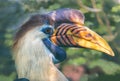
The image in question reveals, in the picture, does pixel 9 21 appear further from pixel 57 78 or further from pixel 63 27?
pixel 57 78

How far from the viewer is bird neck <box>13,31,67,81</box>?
2582mm

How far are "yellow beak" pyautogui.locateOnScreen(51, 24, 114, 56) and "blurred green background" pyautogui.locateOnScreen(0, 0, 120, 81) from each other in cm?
4

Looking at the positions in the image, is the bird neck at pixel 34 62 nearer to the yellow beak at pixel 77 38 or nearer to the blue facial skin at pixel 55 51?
the blue facial skin at pixel 55 51

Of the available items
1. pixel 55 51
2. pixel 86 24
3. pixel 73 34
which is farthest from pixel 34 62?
pixel 86 24

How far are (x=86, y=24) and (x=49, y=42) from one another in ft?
1.16

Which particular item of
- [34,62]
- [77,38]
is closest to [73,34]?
[77,38]

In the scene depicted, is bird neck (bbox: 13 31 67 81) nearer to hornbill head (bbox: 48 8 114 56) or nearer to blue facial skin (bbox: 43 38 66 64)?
blue facial skin (bbox: 43 38 66 64)

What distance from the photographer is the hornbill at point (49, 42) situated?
102 inches

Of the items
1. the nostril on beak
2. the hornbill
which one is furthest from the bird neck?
the nostril on beak

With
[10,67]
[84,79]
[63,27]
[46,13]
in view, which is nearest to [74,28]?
[63,27]

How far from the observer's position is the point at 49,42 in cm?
262

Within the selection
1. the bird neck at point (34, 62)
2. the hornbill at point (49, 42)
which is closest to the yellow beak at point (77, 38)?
the hornbill at point (49, 42)

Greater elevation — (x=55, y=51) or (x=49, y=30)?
(x=49, y=30)

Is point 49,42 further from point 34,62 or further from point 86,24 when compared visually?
point 86,24
